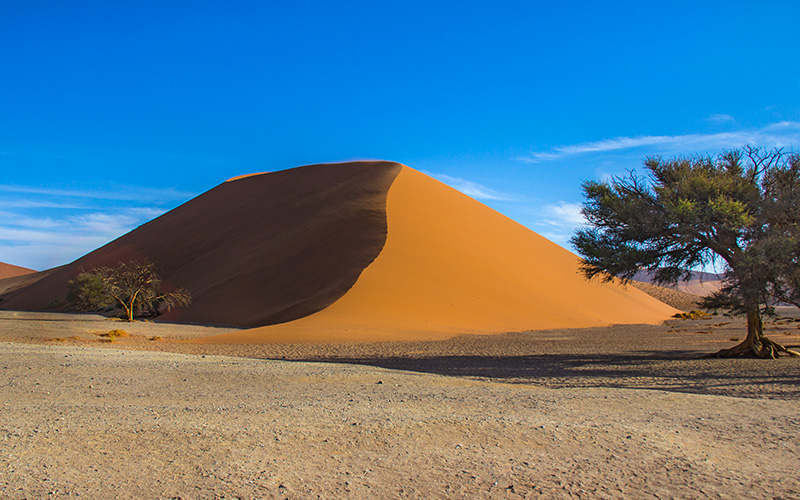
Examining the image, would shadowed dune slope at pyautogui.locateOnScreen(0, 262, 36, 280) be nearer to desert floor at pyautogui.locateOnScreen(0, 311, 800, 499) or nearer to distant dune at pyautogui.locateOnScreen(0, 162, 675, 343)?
distant dune at pyautogui.locateOnScreen(0, 162, 675, 343)

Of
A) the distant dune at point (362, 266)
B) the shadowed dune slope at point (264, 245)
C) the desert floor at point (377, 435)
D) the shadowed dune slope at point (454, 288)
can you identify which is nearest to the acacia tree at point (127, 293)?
the shadowed dune slope at point (264, 245)

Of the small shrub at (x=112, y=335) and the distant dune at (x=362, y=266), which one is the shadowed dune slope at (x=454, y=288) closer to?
the distant dune at (x=362, y=266)

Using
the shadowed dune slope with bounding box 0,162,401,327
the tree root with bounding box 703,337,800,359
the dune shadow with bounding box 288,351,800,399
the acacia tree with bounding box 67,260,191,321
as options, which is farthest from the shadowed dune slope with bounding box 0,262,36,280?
the tree root with bounding box 703,337,800,359

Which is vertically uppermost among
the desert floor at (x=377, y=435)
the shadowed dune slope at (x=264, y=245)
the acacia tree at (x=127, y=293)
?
the shadowed dune slope at (x=264, y=245)

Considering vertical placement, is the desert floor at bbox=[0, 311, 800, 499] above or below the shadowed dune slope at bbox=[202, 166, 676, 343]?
below

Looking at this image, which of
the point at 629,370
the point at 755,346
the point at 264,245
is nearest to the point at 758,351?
the point at 755,346

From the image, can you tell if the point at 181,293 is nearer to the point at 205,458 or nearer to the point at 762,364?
the point at 762,364

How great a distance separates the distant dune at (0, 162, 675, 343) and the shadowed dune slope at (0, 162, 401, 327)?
0.48 feet

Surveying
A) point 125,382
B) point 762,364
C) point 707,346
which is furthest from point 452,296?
point 125,382

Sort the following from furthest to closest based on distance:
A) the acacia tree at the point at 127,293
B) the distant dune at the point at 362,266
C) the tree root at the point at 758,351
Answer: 1. the acacia tree at the point at 127,293
2. the distant dune at the point at 362,266
3. the tree root at the point at 758,351

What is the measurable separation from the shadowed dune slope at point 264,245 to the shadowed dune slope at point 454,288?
170 centimetres

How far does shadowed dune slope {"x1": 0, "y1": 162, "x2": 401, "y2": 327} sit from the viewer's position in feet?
110

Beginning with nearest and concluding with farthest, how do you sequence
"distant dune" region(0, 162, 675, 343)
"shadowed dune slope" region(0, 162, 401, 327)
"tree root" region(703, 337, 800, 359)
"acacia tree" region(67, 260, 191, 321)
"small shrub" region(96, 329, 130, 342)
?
"tree root" region(703, 337, 800, 359)
"small shrub" region(96, 329, 130, 342)
"distant dune" region(0, 162, 675, 343)
"shadowed dune slope" region(0, 162, 401, 327)
"acacia tree" region(67, 260, 191, 321)

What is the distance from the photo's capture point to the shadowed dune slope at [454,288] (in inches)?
990
